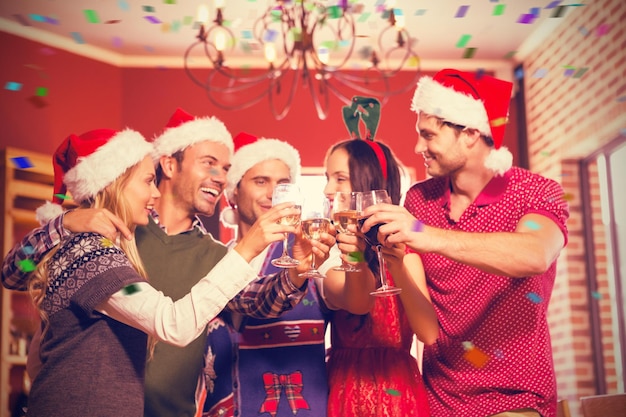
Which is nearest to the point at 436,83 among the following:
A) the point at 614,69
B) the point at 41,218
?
the point at 41,218

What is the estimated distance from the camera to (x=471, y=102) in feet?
7.92

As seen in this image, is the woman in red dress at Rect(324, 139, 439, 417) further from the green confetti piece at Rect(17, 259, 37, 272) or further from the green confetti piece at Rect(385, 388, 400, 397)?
the green confetti piece at Rect(17, 259, 37, 272)

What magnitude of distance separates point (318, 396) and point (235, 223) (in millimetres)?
1200

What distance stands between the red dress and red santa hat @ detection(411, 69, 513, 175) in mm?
578

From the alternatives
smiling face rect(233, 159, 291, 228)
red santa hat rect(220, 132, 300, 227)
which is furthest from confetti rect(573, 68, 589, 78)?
smiling face rect(233, 159, 291, 228)

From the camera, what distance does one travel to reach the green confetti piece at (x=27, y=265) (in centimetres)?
208

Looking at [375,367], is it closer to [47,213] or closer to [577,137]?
[47,213]

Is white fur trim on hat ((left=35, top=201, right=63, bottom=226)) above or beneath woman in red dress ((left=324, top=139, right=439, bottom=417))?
above

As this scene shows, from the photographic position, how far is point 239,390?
2311 mm

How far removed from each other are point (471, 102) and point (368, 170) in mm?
410

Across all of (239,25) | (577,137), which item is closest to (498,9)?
(577,137)

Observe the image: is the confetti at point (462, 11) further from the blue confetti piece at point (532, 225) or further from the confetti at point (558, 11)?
the blue confetti piece at point (532, 225)

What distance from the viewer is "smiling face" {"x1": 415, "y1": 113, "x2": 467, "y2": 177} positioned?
2.33 metres

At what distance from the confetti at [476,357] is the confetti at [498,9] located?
3.53 meters
